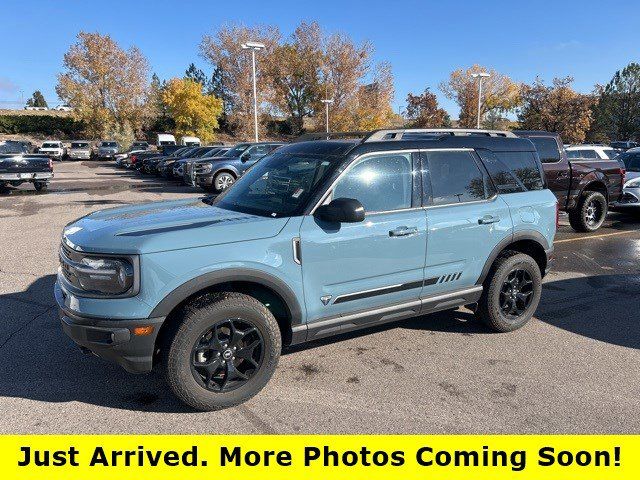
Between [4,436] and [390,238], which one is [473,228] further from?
[4,436]

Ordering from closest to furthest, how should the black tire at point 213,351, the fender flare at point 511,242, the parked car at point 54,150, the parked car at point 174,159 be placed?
the black tire at point 213,351, the fender flare at point 511,242, the parked car at point 174,159, the parked car at point 54,150

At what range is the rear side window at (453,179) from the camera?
418 cm

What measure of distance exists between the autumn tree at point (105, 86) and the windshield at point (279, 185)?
57.6 meters

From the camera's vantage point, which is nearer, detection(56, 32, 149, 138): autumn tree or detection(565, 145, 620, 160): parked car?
detection(565, 145, 620, 160): parked car

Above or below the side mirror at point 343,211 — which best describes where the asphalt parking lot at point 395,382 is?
below

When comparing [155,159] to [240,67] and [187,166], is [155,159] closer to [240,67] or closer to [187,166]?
[187,166]

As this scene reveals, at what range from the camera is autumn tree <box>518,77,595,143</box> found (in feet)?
148

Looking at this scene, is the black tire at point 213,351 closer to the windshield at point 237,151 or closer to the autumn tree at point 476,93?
the windshield at point 237,151

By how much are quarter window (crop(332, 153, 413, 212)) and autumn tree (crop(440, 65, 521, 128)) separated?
6540 cm

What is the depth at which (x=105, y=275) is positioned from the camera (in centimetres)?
308

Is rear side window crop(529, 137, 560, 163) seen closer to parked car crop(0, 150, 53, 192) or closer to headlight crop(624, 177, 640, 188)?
headlight crop(624, 177, 640, 188)

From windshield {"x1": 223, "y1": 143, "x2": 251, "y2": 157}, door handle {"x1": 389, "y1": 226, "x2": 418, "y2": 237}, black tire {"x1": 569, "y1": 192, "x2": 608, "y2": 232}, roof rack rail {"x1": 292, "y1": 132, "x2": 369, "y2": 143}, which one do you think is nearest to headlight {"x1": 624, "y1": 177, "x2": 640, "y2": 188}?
black tire {"x1": 569, "y1": 192, "x2": 608, "y2": 232}

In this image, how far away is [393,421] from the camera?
324 cm

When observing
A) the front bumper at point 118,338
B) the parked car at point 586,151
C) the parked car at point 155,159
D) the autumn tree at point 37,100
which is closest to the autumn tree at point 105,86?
the parked car at point 155,159
